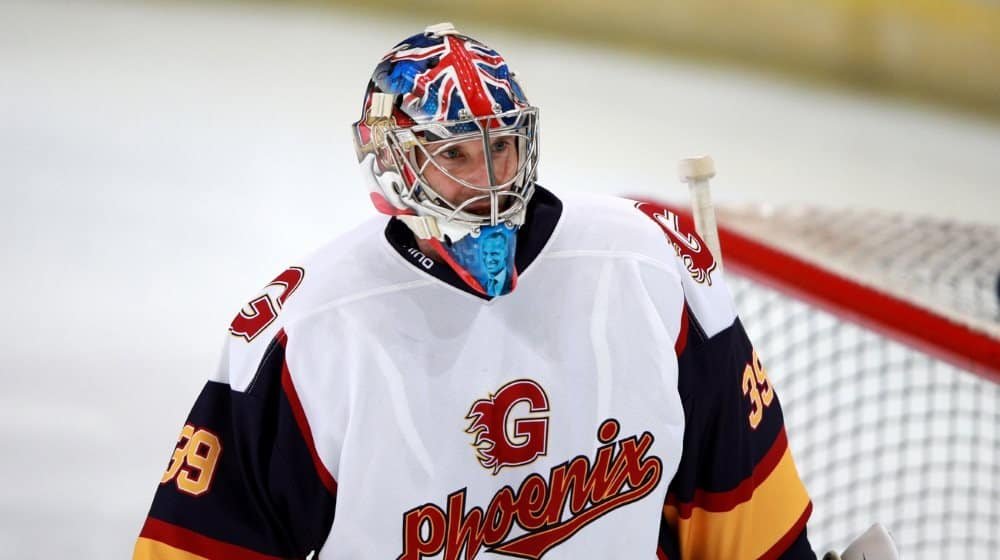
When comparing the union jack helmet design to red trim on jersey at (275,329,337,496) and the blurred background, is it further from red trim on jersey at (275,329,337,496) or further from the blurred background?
the blurred background

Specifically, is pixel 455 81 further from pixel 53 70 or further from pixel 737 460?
pixel 53 70

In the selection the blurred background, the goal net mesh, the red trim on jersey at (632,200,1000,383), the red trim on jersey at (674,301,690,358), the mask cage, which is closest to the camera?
the mask cage

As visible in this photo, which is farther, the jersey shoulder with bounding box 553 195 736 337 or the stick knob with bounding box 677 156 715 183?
the stick knob with bounding box 677 156 715 183

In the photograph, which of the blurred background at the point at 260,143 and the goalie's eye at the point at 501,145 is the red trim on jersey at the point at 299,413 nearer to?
the goalie's eye at the point at 501,145

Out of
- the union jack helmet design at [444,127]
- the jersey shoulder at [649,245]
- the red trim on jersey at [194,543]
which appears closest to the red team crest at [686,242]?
the jersey shoulder at [649,245]

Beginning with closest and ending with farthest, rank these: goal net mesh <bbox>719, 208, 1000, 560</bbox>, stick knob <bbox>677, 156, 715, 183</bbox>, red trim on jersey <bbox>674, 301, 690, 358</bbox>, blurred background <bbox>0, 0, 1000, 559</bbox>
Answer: red trim on jersey <bbox>674, 301, 690, 358</bbox> < stick knob <bbox>677, 156, 715, 183</bbox> < goal net mesh <bbox>719, 208, 1000, 560</bbox> < blurred background <bbox>0, 0, 1000, 559</bbox>

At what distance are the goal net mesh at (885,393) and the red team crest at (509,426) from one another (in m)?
0.87

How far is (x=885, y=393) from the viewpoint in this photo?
2689 mm

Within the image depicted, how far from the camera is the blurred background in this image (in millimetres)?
2715

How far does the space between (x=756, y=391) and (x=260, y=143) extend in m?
3.09

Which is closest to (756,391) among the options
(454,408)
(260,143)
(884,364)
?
(454,408)

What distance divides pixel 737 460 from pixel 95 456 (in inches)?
63.3

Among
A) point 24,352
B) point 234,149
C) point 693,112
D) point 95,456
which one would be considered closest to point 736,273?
A: point 95,456

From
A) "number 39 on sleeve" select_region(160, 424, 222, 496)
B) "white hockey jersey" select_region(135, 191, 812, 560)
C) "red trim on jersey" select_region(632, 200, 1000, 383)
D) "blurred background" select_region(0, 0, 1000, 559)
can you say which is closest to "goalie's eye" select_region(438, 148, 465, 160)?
"white hockey jersey" select_region(135, 191, 812, 560)
